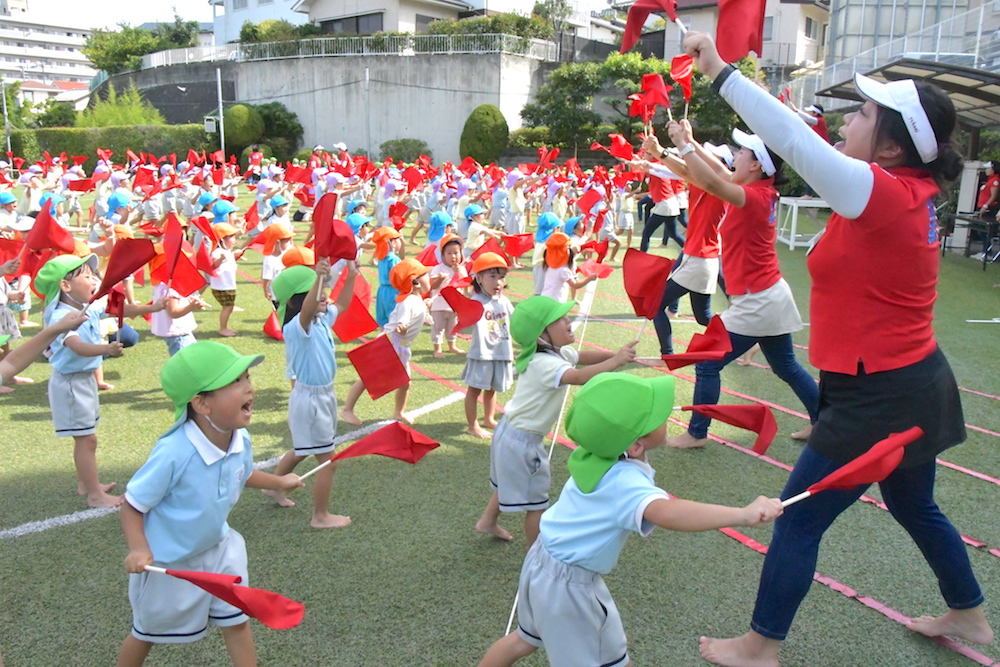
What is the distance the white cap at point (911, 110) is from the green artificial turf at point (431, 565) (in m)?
0.45

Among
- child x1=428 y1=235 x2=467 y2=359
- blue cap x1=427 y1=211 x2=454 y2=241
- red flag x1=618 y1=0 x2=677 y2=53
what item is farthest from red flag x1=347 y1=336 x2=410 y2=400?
→ blue cap x1=427 y1=211 x2=454 y2=241

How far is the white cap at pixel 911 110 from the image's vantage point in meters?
2.33

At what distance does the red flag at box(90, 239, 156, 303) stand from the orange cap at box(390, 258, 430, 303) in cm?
274

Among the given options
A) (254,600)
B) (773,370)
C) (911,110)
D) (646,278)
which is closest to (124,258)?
(254,600)

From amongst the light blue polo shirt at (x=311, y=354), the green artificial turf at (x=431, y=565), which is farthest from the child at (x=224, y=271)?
the light blue polo shirt at (x=311, y=354)

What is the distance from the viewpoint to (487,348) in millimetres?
5273

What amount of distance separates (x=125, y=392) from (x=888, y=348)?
19.3 ft

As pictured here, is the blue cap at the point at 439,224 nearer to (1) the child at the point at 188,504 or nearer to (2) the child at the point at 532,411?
(2) the child at the point at 532,411

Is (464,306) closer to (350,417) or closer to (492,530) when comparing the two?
(492,530)

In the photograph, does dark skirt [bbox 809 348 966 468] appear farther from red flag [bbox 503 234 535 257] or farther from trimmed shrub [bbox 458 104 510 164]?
trimmed shrub [bbox 458 104 510 164]

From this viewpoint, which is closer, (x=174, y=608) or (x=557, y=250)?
(x=174, y=608)

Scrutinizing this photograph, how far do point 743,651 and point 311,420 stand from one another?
7.57ft

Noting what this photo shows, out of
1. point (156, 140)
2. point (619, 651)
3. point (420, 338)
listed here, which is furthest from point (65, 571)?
point (156, 140)

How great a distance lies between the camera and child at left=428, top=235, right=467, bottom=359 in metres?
7.03
